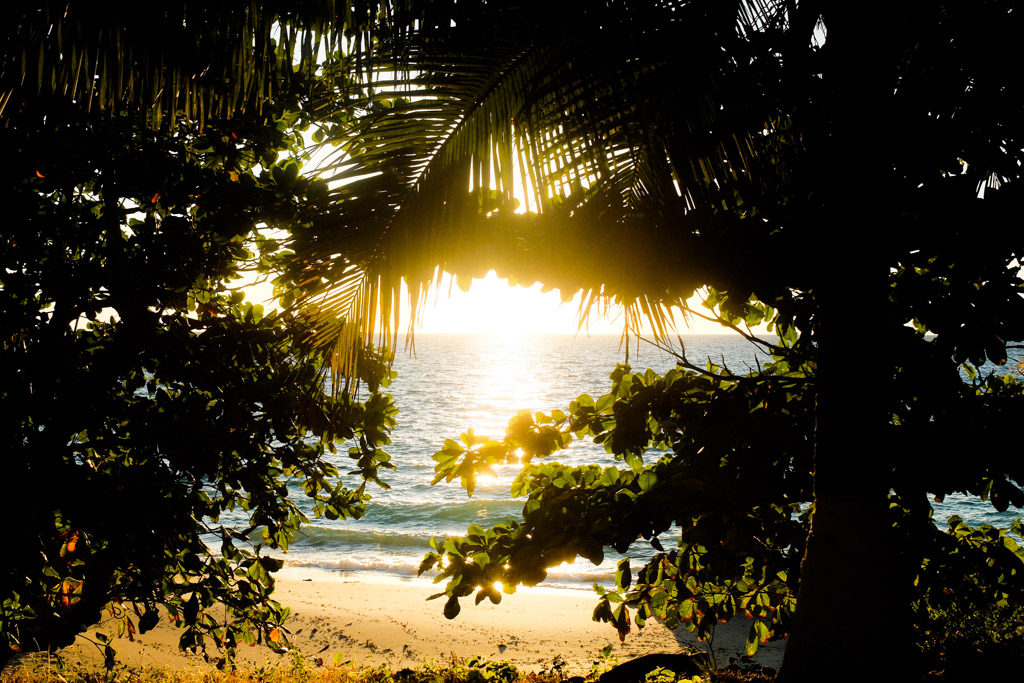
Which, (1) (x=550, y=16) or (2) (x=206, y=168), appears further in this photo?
(2) (x=206, y=168)

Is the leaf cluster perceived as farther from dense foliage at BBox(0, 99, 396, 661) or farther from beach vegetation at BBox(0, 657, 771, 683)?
dense foliage at BBox(0, 99, 396, 661)

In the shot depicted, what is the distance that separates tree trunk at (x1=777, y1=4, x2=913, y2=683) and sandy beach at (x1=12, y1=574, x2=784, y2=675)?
22.5 feet

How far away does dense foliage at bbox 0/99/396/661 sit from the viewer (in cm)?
360

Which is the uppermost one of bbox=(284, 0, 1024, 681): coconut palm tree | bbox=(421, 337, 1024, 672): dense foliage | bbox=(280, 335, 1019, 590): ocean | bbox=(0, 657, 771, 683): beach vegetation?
bbox=(284, 0, 1024, 681): coconut palm tree

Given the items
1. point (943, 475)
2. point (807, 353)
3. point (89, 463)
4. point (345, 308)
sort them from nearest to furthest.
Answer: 1. point (345, 308)
2. point (943, 475)
3. point (807, 353)
4. point (89, 463)

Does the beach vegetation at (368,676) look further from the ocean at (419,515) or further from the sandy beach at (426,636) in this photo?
the sandy beach at (426,636)

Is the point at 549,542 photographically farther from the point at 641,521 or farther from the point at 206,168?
the point at 206,168

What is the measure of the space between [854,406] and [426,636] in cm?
1051

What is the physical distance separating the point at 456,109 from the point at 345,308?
2.95 ft

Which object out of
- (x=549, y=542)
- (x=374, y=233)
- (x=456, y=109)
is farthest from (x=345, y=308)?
(x=549, y=542)

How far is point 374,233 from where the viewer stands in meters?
2.27

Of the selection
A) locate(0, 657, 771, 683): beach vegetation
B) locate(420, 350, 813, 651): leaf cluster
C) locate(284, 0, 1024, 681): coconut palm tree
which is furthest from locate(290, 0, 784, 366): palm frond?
locate(0, 657, 771, 683): beach vegetation

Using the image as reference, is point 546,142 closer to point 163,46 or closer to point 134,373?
point 163,46

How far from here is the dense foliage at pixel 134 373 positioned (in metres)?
3.60
